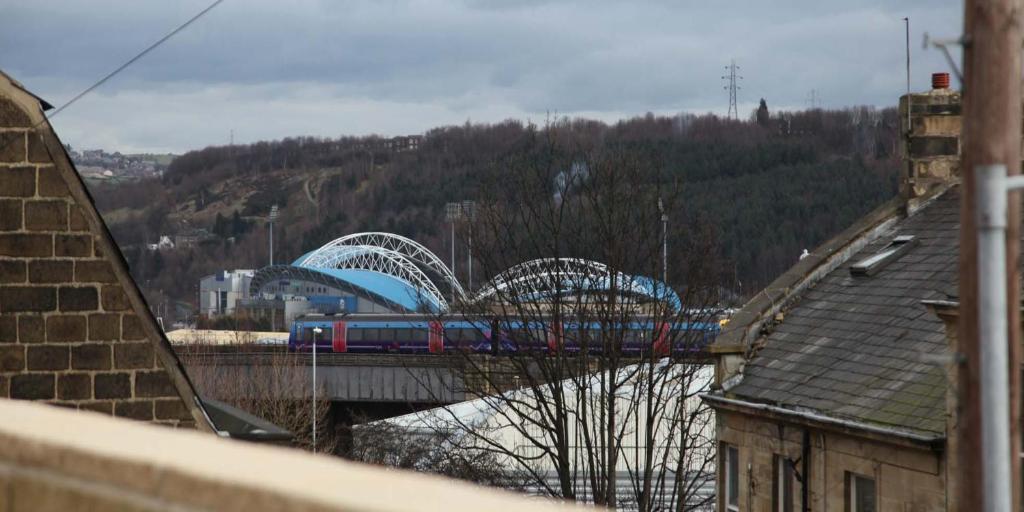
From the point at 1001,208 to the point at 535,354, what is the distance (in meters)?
21.4

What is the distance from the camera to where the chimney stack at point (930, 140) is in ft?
77.3

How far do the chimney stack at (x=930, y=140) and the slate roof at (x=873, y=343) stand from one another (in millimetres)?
376

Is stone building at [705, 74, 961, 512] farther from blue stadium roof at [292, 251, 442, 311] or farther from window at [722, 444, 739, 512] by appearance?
blue stadium roof at [292, 251, 442, 311]

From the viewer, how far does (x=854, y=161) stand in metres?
182

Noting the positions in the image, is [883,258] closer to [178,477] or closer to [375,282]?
[178,477]

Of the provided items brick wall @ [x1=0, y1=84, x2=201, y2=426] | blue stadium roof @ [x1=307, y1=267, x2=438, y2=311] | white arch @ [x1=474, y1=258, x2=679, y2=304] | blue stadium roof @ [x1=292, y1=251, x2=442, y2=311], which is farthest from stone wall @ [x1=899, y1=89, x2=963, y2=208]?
blue stadium roof @ [x1=307, y1=267, x2=438, y2=311]

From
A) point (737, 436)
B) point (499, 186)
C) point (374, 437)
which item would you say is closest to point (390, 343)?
point (374, 437)

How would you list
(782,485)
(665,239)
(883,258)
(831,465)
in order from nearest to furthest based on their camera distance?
(831,465) < (782,485) < (883,258) < (665,239)

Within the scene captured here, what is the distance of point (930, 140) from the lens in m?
23.9

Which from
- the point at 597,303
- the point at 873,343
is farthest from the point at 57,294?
the point at 597,303

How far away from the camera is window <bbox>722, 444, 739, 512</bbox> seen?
2234 cm

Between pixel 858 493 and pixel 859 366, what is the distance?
1.78 meters

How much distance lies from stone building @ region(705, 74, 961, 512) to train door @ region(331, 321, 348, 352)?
5926 centimetres

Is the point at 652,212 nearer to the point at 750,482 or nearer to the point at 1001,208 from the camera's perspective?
the point at 750,482
